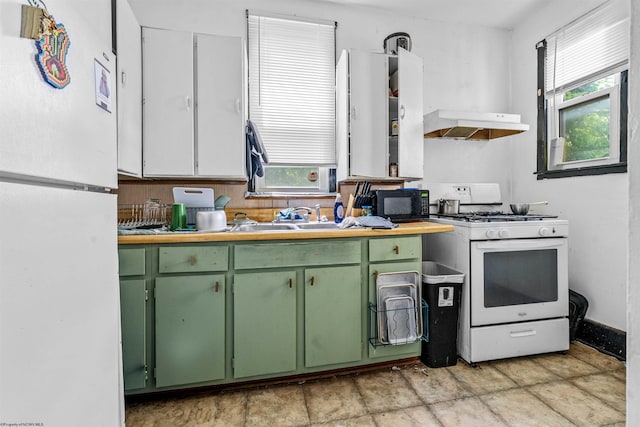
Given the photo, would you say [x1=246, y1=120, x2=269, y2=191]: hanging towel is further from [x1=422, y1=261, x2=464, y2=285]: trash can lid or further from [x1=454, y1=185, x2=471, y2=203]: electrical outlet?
[x1=454, y1=185, x2=471, y2=203]: electrical outlet

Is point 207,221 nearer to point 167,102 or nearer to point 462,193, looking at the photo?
point 167,102

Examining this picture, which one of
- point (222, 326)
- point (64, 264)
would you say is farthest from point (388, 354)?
point (64, 264)

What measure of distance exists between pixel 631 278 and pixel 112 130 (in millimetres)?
1342

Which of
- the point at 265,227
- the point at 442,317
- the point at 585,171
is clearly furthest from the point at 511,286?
the point at 265,227

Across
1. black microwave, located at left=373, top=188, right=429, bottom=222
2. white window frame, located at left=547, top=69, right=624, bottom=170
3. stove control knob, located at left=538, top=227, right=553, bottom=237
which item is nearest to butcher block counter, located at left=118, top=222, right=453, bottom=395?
black microwave, located at left=373, top=188, right=429, bottom=222

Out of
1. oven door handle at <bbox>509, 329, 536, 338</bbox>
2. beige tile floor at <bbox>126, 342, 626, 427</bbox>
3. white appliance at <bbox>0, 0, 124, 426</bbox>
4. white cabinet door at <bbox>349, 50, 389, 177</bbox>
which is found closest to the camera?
white appliance at <bbox>0, 0, 124, 426</bbox>

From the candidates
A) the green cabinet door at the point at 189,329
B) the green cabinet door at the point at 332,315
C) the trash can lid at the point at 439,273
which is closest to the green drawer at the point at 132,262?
the green cabinet door at the point at 189,329

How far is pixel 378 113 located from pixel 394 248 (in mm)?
1105

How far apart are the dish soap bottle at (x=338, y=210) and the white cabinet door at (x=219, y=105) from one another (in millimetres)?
803

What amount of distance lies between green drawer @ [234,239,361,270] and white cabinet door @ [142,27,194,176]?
2.60 feet

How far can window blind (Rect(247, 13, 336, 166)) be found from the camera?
2.51m

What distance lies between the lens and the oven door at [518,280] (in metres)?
2.07

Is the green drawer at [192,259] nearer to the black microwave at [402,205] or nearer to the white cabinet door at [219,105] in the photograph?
the white cabinet door at [219,105]

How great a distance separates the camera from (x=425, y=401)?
1.71 meters
